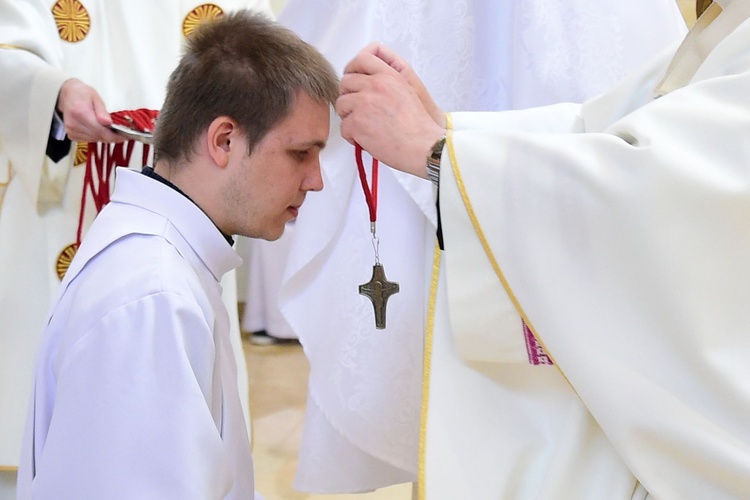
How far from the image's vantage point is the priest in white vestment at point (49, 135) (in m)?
2.47

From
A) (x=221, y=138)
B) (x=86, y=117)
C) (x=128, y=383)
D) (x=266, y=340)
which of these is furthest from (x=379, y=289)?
(x=266, y=340)

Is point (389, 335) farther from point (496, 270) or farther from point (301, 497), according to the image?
point (301, 497)

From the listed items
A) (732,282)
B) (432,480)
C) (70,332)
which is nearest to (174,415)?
(70,332)

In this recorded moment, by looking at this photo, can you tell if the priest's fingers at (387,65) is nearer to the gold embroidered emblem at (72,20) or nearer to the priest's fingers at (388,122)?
the priest's fingers at (388,122)

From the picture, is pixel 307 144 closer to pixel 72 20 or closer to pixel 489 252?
pixel 489 252

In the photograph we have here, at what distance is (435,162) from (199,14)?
1.39 meters

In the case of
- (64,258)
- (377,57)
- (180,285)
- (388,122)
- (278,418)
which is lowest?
(278,418)

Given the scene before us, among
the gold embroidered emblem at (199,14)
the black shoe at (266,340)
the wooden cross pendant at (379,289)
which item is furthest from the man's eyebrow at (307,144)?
the black shoe at (266,340)

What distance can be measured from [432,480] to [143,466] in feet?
1.85

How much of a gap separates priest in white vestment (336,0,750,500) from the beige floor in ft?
5.82

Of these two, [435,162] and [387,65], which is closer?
[435,162]

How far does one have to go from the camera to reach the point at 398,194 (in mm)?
2184

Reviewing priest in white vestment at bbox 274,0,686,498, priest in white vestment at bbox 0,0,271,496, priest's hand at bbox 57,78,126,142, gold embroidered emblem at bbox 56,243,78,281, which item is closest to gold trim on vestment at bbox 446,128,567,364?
priest in white vestment at bbox 274,0,686,498

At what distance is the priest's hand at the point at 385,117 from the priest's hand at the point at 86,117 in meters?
0.81
